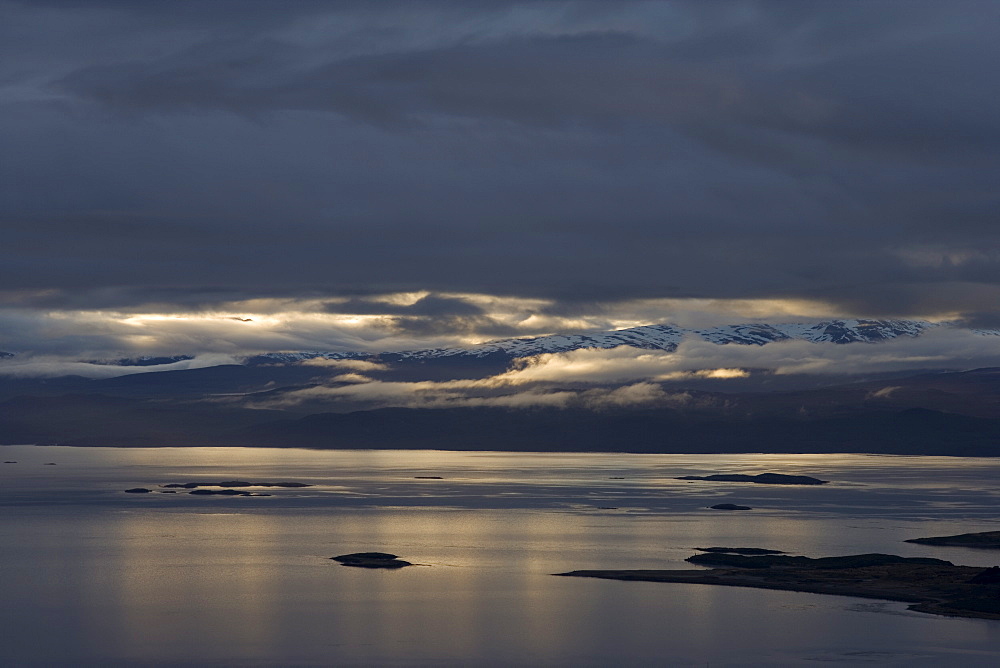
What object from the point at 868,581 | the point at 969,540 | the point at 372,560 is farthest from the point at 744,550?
the point at 372,560

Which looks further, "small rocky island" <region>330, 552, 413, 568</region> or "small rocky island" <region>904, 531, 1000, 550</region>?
"small rocky island" <region>904, 531, 1000, 550</region>

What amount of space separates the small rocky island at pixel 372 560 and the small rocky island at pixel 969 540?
70.5 metres

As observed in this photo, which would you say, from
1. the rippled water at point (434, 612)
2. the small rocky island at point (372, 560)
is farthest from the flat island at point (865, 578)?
the small rocky island at point (372, 560)

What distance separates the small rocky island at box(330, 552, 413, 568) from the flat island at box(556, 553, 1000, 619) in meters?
20.9

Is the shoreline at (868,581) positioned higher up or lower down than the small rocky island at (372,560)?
lower down

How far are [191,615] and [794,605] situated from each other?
52919 mm

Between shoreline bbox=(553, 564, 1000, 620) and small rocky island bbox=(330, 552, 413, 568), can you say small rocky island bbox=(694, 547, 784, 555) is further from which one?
small rocky island bbox=(330, 552, 413, 568)

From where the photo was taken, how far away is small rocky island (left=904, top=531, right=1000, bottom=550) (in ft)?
555

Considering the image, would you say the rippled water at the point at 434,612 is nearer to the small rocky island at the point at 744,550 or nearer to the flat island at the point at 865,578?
the flat island at the point at 865,578

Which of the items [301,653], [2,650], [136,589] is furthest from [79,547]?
[301,653]

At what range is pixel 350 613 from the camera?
114125 millimetres

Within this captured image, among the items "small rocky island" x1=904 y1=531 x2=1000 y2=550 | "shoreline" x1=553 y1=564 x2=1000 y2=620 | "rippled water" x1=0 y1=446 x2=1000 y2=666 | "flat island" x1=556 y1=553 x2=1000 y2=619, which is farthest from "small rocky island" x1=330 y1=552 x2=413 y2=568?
"small rocky island" x1=904 y1=531 x2=1000 y2=550

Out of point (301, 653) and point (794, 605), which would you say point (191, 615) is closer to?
point (301, 653)

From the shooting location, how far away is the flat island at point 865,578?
11475 centimetres
